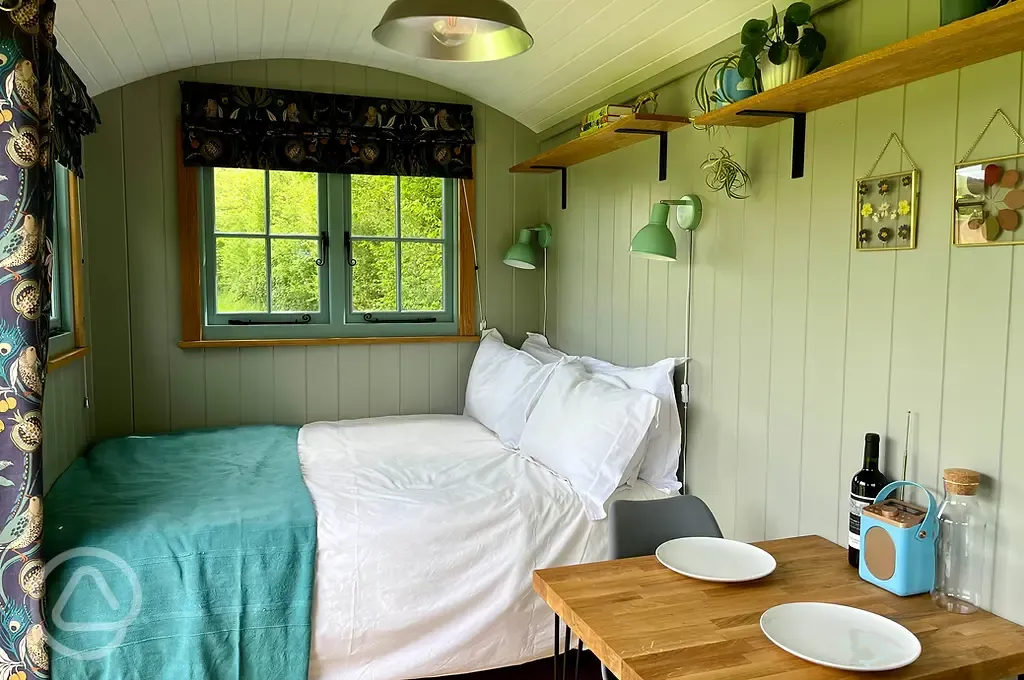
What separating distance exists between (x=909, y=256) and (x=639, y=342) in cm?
127

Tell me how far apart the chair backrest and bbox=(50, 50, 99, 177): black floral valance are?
2.07 meters

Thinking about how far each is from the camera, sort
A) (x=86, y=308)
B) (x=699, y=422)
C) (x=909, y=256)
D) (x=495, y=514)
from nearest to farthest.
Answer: (x=909, y=256)
(x=495, y=514)
(x=699, y=422)
(x=86, y=308)

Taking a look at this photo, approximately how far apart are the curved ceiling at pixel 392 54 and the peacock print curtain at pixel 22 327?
0.59 metres

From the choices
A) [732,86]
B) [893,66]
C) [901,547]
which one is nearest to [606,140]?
[732,86]

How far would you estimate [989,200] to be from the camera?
157cm

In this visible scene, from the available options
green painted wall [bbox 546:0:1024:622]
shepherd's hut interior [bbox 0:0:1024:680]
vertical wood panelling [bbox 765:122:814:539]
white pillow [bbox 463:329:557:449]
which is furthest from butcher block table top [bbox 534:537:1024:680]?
white pillow [bbox 463:329:557:449]

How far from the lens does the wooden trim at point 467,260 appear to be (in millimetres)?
3789

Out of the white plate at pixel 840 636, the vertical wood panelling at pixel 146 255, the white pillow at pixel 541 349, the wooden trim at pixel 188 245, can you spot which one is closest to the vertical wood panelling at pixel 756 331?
the white plate at pixel 840 636

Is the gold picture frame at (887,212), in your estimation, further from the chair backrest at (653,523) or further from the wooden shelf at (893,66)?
the chair backrest at (653,523)

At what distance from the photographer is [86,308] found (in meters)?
3.15

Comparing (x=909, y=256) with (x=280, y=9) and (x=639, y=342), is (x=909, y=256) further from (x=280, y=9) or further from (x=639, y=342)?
(x=280, y=9)

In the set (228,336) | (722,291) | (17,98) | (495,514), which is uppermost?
(17,98)

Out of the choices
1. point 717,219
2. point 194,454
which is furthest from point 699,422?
point 194,454

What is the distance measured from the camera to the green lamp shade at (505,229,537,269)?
3594mm
